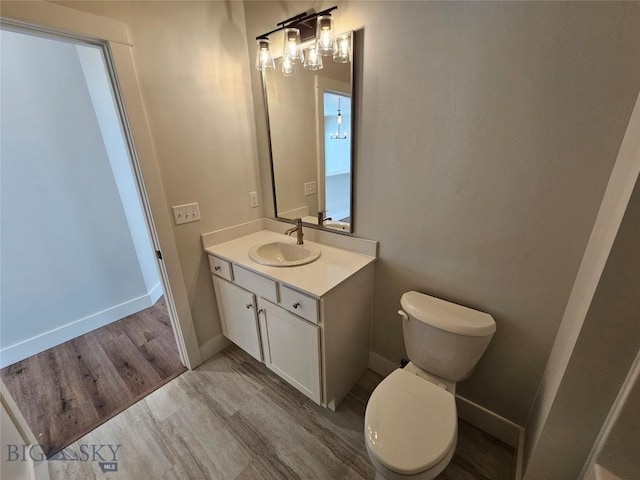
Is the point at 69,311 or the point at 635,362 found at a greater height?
the point at 635,362

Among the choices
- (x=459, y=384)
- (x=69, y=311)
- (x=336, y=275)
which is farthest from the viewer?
(x=69, y=311)

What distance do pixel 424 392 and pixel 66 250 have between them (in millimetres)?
2759

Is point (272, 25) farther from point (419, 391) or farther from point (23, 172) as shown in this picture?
point (419, 391)

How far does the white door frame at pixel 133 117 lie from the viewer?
3.47 feet

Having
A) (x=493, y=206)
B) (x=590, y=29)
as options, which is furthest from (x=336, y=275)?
(x=590, y=29)

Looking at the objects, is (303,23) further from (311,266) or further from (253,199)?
(311,266)

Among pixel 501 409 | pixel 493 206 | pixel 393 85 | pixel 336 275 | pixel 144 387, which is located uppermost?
pixel 393 85

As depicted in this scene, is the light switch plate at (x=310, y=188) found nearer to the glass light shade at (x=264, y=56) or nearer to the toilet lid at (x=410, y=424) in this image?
the glass light shade at (x=264, y=56)

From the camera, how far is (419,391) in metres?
1.18

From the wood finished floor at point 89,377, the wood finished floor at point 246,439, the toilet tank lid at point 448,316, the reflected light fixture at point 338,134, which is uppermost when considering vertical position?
the reflected light fixture at point 338,134

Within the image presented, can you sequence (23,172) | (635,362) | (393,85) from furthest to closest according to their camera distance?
(23,172), (393,85), (635,362)

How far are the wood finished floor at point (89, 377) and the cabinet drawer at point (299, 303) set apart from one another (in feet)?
3.71

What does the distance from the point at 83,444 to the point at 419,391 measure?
1.81 metres

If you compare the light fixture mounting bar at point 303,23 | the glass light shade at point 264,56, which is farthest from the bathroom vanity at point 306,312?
the light fixture mounting bar at point 303,23
